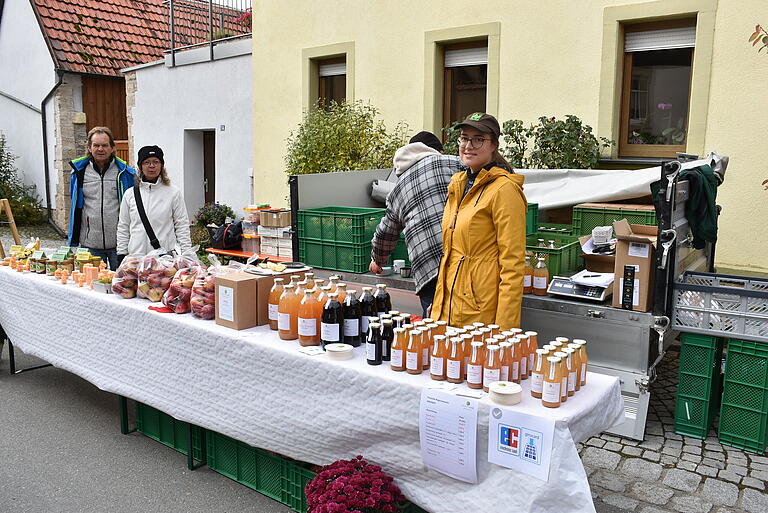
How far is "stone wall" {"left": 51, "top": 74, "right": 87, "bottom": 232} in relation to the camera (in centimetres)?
1585

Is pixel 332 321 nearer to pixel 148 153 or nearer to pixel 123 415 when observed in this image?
pixel 123 415

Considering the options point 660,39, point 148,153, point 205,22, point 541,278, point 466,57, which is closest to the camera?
point 541,278

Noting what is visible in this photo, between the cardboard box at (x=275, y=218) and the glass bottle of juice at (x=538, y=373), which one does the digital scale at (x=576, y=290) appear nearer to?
the glass bottle of juice at (x=538, y=373)

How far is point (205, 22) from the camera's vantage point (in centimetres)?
1498

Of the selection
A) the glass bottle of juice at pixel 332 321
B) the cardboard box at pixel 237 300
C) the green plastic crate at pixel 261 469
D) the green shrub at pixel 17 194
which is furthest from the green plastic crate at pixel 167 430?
the green shrub at pixel 17 194

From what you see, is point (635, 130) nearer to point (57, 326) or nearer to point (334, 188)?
point (334, 188)

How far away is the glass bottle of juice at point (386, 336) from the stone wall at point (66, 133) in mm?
14647

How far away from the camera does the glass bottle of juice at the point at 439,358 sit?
9.71ft

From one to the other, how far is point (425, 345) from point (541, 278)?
1.99 meters

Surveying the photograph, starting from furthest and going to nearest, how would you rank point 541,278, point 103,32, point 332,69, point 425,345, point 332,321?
point 103,32 < point 332,69 < point 541,278 < point 332,321 < point 425,345

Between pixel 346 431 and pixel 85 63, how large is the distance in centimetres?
1552

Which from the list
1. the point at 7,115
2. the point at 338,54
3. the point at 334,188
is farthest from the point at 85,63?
the point at 334,188

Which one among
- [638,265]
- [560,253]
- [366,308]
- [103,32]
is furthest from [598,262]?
[103,32]

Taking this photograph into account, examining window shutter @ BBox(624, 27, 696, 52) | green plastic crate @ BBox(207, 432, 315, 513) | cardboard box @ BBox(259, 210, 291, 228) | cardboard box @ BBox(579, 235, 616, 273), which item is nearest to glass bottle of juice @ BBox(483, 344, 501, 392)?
green plastic crate @ BBox(207, 432, 315, 513)
